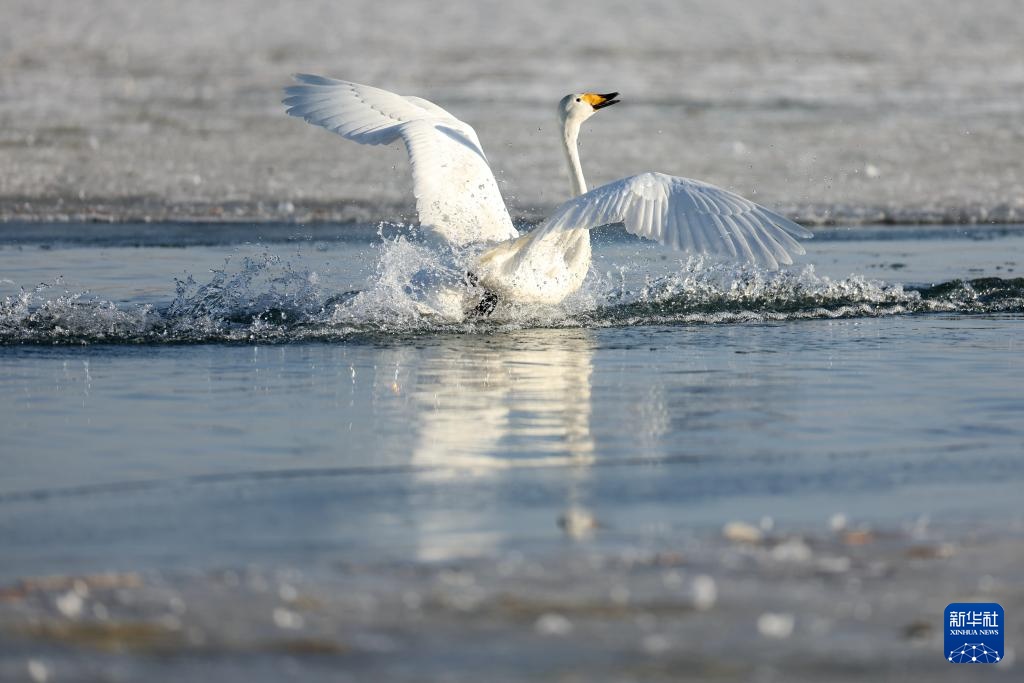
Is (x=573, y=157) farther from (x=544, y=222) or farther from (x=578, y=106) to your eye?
(x=544, y=222)

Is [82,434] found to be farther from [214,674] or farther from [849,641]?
[849,641]

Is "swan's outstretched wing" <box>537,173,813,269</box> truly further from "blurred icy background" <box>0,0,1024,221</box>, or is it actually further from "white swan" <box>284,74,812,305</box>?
"blurred icy background" <box>0,0,1024,221</box>

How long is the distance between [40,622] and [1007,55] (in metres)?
25.6

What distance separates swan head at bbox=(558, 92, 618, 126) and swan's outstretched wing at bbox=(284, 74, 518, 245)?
55 cm

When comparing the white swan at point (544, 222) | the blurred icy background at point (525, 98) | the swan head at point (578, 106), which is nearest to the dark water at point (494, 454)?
the white swan at point (544, 222)

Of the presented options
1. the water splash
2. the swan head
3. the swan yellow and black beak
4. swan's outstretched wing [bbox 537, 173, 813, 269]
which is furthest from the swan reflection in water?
the swan yellow and black beak

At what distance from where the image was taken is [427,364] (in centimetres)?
788

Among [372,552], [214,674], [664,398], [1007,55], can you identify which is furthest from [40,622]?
[1007,55]

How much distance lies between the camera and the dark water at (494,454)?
4012 mm

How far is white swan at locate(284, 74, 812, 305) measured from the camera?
7.97 metres

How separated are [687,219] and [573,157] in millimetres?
1966

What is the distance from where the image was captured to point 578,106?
9.95 meters

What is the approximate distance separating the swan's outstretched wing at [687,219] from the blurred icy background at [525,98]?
6.29 metres

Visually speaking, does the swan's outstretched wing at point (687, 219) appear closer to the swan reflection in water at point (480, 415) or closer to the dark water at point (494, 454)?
the dark water at point (494, 454)
